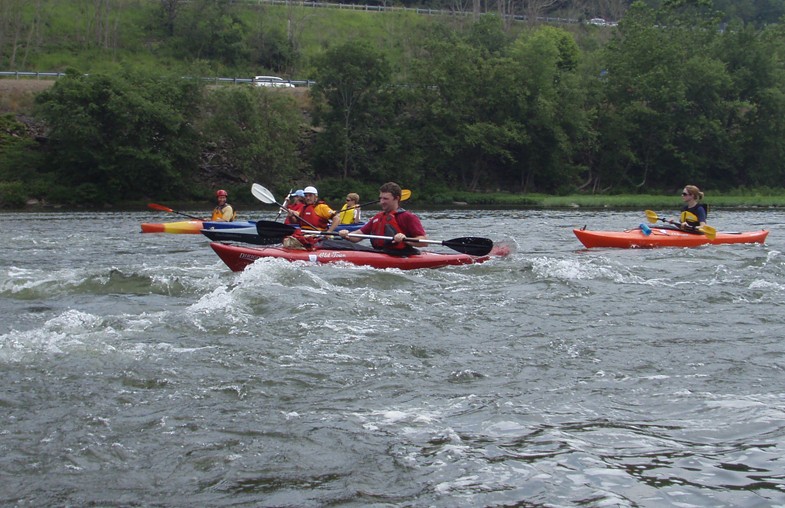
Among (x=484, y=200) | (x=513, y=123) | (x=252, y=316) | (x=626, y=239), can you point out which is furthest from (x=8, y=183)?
(x=252, y=316)

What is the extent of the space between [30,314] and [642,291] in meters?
6.83

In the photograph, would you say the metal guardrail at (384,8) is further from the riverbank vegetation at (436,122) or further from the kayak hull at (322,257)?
the kayak hull at (322,257)

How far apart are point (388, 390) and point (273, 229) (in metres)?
6.65

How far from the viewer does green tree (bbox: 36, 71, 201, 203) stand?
34938 mm

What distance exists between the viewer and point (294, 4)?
62250 millimetres

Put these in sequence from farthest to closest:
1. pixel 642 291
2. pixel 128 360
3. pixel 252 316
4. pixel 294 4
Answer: pixel 294 4, pixel 642 291, pixel 252 316, pixel 128 360

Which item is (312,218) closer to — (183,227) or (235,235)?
(235,235)

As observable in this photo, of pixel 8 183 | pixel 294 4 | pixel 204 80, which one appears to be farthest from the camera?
pixel 294 4

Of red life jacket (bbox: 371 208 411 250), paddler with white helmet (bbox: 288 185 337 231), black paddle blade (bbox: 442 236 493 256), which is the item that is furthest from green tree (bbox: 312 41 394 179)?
red life jacket (bbox: 371 208 411 250)

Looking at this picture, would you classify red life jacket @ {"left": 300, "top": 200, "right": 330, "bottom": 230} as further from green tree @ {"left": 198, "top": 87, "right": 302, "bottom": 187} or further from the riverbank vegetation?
green tree @ {"left": 198, "top": 87, "right": 302, "bottom": 187}

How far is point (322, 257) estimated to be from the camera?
458 inches

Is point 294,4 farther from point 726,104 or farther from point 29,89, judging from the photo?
point 726,104

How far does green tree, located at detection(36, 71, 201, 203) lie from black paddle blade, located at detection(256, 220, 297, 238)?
2425 cm

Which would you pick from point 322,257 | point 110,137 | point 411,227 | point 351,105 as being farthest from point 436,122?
point 322,257
